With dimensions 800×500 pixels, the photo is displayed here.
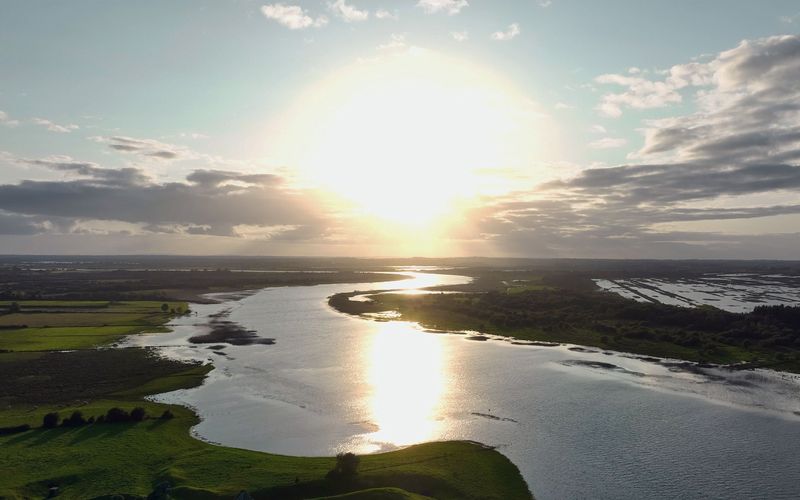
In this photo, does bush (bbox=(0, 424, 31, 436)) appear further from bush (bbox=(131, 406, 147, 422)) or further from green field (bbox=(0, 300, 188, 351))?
green field (bbox=(0, 300, 188, 351))

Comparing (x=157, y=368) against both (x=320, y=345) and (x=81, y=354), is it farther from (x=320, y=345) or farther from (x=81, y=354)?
(x=320, y=345)

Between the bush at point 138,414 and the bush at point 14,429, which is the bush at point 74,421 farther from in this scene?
the bush at point 138,414

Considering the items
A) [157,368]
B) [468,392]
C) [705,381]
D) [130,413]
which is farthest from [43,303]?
[705,381]

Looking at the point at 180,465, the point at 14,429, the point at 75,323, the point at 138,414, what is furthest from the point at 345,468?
the point at 75,323

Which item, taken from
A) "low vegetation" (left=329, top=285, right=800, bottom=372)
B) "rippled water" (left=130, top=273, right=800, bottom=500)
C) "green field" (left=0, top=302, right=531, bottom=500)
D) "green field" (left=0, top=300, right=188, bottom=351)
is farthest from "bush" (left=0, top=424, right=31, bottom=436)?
"low vegetation" (left=329, top=285, right=800, bottom=372)

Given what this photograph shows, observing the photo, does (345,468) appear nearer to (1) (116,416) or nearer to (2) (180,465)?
(2) (180,465)

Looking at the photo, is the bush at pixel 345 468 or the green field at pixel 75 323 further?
the green field at pixel 75 323

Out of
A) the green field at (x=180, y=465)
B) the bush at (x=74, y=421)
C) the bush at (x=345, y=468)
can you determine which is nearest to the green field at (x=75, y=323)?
the green field at (x=180, y=465)
